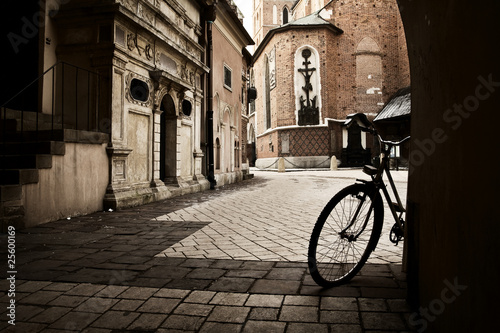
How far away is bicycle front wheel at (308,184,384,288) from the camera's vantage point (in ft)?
7.97

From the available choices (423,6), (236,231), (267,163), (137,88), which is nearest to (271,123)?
(267,163)

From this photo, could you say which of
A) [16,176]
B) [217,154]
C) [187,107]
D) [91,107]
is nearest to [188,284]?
[16,176]

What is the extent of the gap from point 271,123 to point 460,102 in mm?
31455

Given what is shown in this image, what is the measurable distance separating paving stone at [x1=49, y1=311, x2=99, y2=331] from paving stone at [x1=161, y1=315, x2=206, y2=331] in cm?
46

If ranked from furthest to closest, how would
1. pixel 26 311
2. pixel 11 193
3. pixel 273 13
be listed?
pixel 273 13
pixel 11 193
pixel 26 311

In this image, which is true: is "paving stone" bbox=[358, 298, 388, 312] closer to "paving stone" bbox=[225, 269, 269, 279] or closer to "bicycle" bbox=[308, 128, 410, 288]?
"bicycle" bbox=[308, 128, 410, 288]

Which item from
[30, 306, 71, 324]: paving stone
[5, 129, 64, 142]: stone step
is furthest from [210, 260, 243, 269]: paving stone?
[5, 129, 64, 142]: stone step

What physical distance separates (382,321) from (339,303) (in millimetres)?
319

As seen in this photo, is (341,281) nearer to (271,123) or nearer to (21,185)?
(21,185)

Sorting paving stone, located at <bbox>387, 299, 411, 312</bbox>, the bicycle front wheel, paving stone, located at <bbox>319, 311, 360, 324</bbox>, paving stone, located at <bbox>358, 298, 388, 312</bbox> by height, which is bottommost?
paving stone, located at <bbox>319, 311, 360, 324</bbox>

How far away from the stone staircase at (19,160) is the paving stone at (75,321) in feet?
10.1

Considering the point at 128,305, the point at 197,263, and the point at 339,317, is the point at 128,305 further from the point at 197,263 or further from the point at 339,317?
the point at 339,317

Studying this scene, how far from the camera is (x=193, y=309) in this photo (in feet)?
6.95

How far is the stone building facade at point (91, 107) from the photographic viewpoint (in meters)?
5.12
